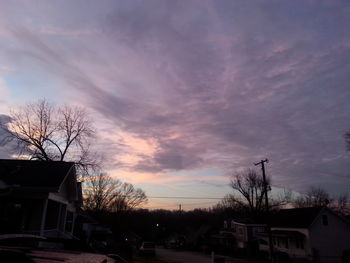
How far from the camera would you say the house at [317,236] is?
3916 centimetres

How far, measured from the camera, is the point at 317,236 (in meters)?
→ 39.8

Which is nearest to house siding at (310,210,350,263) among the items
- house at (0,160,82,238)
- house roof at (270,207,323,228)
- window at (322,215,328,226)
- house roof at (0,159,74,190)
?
window at (322,215,328,226)

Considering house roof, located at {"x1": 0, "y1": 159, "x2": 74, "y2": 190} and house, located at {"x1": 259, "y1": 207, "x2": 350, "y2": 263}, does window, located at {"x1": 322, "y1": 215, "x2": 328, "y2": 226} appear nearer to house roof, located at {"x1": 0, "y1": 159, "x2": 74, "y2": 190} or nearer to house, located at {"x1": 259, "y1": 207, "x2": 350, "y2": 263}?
house, located at {"x1": 259, "y1": 207, "x2": 350, "y2": 263}

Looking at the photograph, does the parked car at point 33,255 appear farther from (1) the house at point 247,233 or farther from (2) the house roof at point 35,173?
(1) the house at point 247,233

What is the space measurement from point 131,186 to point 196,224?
43.6m

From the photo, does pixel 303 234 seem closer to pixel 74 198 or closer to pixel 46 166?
pixel 74 198

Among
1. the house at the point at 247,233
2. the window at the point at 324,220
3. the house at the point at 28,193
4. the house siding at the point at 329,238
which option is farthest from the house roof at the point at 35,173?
the house at the point at 247,233

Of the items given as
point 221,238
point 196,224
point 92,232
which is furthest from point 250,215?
point 92,232

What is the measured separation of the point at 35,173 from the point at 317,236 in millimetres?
35862

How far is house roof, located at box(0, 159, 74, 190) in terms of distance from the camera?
16141 mm

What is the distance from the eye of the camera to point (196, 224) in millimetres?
115938

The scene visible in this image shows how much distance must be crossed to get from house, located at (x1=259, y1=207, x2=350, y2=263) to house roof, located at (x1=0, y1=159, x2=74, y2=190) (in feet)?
103

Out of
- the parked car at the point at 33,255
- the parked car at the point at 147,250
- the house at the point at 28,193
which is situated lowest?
the parked car at the point at 147,250

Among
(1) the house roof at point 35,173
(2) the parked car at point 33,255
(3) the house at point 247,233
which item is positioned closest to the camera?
(2) the parked car at point 33,255
